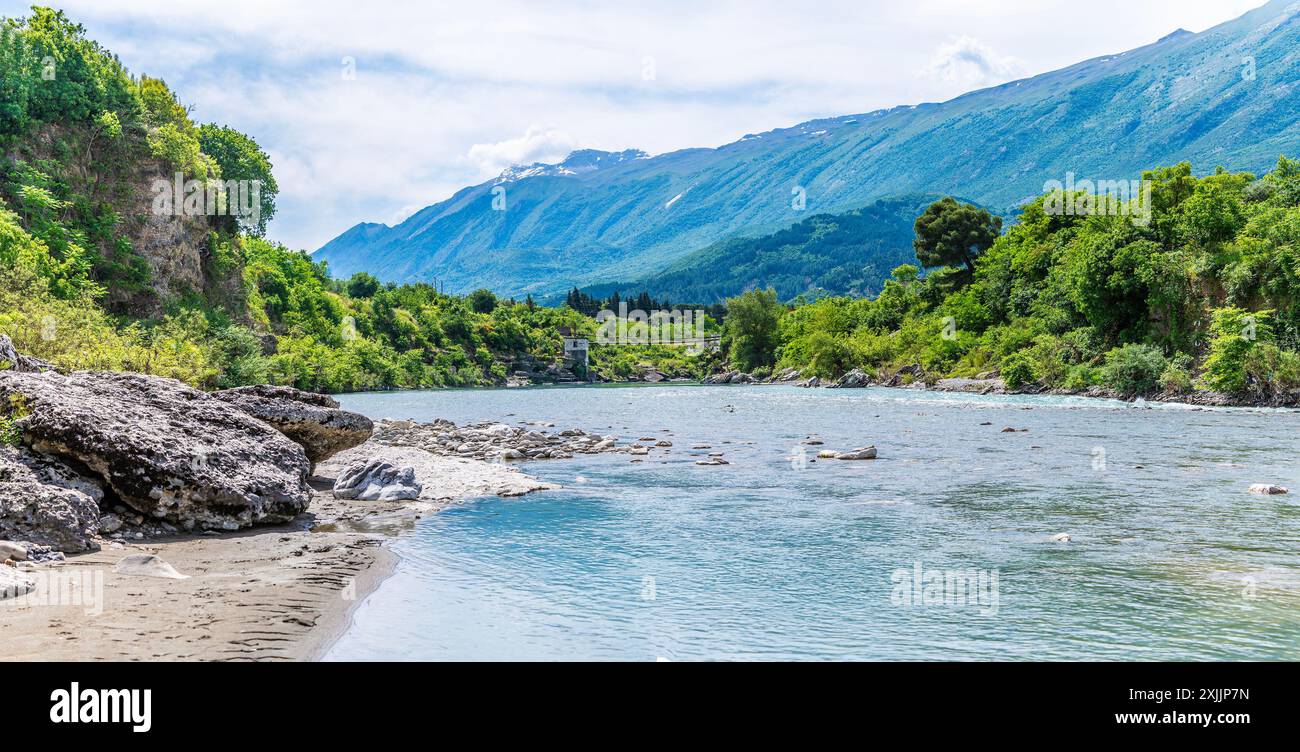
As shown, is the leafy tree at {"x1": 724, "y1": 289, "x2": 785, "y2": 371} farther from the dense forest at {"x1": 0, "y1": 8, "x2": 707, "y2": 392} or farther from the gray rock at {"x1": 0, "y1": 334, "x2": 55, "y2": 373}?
the gray rock at {"x1": 0, "y1": 334, "x2": 55, "y2": 373}

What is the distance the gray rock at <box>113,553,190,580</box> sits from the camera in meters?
10.7

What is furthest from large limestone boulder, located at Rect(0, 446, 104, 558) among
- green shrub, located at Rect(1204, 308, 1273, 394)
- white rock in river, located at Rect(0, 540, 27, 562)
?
green shrub, located at Rect(1204, 308, 1273, 394)

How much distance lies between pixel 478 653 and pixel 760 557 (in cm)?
604

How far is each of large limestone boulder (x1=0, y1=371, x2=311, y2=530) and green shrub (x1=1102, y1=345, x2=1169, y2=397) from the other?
52.6m

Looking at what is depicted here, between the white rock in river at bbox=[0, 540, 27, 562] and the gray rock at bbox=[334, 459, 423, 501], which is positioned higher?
the white rock in river at bbox=[0, 540, 27, 562]

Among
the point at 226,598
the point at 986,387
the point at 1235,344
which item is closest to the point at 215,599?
the point at 226,598

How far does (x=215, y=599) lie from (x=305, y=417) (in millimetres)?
8730

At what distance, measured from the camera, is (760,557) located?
13.6 meters

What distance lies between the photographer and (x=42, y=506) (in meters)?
11.5

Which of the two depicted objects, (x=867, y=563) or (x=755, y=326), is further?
(x=755, y=326)

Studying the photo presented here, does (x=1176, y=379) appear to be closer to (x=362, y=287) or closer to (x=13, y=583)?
(x=13, y=583)

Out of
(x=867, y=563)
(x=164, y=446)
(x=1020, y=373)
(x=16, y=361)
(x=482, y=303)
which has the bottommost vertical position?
(x=867, y=563)

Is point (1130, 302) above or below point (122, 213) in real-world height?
below
